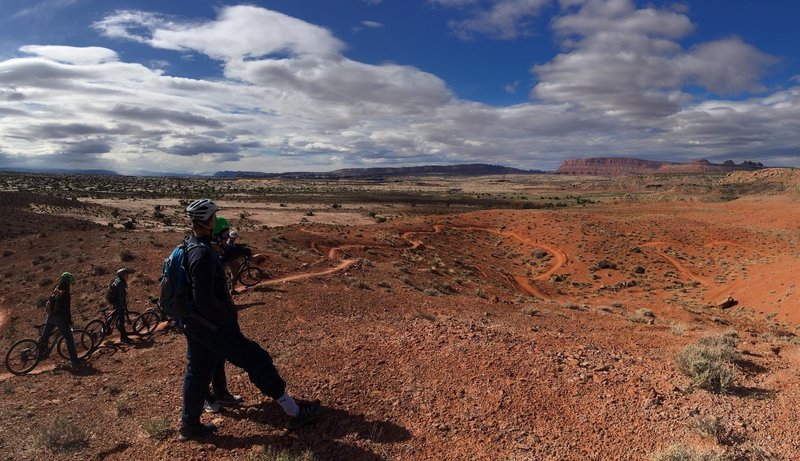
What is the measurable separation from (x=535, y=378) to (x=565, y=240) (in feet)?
111

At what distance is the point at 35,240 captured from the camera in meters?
24.7

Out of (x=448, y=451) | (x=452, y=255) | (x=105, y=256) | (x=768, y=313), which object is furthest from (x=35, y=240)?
(x=768, y=313)

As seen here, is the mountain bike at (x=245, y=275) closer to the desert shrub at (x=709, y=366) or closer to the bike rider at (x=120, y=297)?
the bike rider at (x=120, y=297)

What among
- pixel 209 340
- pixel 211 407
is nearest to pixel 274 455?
pixel 209 340

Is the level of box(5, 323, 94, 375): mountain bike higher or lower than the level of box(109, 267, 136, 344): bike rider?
Result: lower

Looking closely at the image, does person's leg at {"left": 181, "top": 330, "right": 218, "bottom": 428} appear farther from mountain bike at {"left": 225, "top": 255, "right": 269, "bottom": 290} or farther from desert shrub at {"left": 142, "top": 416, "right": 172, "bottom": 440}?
mountain bike at {"left": 225, "top": 255, "right": 269, "bottom": 290}

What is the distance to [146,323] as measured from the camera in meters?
11.2

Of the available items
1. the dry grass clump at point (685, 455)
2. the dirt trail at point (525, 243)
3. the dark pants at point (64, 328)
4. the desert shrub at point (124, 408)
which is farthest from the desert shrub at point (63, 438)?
the dirt trail at point (525, 243)

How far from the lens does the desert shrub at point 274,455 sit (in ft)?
14.9

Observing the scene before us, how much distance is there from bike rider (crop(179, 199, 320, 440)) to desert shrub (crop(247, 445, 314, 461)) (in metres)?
0.38

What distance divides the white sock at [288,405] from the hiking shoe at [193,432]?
37.5 inches

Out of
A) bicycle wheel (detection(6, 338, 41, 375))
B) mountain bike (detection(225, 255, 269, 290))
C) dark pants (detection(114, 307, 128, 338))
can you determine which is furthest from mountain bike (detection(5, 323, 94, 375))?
mountain bike (detection(225, 255, 269, 290))

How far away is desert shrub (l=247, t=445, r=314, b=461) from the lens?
453 cm

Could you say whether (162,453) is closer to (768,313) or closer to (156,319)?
(156,319)
